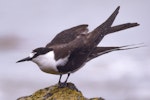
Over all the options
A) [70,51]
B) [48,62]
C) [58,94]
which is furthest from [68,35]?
[58,94]

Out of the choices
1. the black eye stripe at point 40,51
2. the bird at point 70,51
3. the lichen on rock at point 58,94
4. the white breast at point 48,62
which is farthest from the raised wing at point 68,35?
the lichen on rock at point 58,94

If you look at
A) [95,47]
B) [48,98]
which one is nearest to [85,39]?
[95,47]

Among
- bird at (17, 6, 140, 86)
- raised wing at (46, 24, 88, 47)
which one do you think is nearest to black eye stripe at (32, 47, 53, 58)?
bird at (17, 6, 140, 86)

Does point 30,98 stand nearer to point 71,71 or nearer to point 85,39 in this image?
point 71,71

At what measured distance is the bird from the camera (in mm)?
7840

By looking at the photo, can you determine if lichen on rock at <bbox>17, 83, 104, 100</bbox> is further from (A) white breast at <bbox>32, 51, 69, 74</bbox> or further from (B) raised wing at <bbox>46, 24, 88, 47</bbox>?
(B) raised wing at <bbox>46, 24, 88, 47</bbox>

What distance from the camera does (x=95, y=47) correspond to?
344 inches

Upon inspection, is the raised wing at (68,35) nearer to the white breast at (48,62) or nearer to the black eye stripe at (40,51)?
the black eye stripe at (40,51)

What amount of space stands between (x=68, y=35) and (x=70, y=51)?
782 mm

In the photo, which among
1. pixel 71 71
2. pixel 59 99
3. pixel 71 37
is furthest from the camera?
pixel 71 37

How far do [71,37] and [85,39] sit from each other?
0.29m

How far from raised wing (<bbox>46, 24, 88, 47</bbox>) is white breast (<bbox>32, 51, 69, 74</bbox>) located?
0.68 meters

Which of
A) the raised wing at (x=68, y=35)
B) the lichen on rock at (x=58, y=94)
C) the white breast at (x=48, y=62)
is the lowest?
the lichen on rock at (x=58, y=94)

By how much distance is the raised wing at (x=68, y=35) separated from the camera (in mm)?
8602
